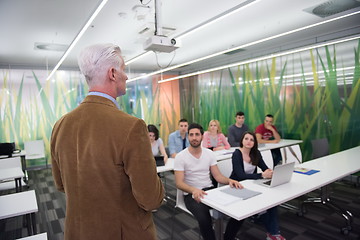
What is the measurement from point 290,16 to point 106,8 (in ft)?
9.87

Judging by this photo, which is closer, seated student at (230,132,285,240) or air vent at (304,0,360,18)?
seated student at (230,132,285,240)

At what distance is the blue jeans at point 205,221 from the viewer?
2275mm

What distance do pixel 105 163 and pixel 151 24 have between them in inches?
146

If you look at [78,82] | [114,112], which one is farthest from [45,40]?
[114,112]

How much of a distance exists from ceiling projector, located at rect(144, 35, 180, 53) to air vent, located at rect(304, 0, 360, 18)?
8.63 feet

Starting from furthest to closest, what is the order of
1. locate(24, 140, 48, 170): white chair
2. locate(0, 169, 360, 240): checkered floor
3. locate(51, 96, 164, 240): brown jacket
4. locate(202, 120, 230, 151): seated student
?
locate(24, 140, 48, 170): white chair, locate(202, 120, 230, 151): seated student, locate(0, 169, 360, 240): checkered floor, locate(51, 96, 164, 240): brown jacket

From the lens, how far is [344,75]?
16.3 feet

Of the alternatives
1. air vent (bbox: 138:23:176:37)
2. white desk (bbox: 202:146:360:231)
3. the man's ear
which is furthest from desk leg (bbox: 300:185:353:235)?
air vent (bbox: 138:23:176:37)

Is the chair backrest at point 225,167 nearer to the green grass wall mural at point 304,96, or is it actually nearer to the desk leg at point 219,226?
the desk leg at point 219,226

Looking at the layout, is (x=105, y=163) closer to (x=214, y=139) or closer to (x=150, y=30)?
(x=150, y=30)

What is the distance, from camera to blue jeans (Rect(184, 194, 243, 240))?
228 centimetres

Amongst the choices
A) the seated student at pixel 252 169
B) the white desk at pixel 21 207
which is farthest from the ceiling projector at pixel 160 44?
the white desk at pixel 21 207

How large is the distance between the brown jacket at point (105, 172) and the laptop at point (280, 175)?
156 cm

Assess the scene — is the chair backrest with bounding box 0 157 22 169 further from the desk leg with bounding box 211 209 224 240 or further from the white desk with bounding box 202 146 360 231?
the desk leg with bounding box 211 209 224 240
